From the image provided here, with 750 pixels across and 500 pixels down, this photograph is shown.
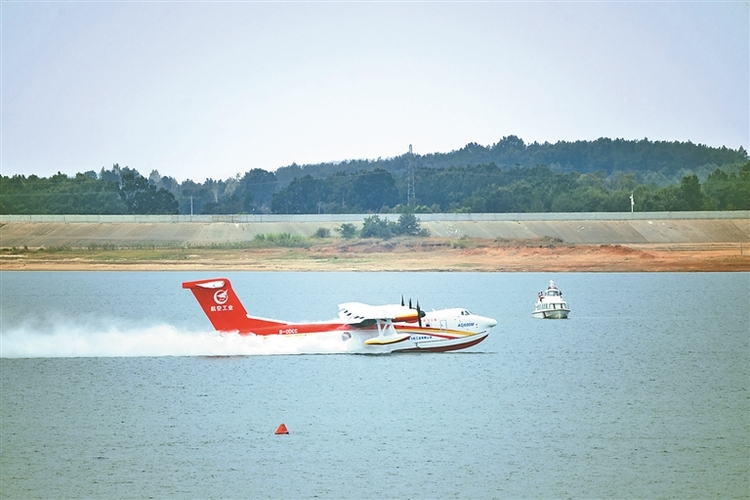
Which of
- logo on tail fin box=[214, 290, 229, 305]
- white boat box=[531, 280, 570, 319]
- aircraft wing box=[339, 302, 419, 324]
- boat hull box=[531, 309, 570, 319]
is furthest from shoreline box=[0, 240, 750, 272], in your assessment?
logo on tail fin box=[214, 290, 229, 305]

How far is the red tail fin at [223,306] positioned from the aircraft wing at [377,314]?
4691 mm

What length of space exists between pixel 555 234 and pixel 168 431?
5322 inches

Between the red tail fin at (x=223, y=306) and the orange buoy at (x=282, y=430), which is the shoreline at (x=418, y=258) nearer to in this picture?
the red tail fin at (x=223, y=306)

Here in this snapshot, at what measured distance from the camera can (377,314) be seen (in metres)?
61.5

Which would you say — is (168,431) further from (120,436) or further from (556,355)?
(556,355)

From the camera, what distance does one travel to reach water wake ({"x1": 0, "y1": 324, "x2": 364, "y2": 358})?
6431 centimetres

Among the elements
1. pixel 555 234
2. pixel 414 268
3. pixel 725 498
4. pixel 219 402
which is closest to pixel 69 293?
pixel 414 268

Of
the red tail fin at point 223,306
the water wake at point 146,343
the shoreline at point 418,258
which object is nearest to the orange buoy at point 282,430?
the red tail fin at point 223,306

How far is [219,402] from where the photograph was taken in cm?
5516

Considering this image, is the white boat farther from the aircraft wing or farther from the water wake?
the aircraft wing

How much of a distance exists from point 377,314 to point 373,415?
1074 cm

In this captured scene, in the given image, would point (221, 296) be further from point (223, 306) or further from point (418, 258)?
point (418, 258)

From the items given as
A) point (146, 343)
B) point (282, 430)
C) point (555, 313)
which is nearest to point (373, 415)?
point (282, 430)

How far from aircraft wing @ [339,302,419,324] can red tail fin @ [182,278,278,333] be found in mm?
4691
